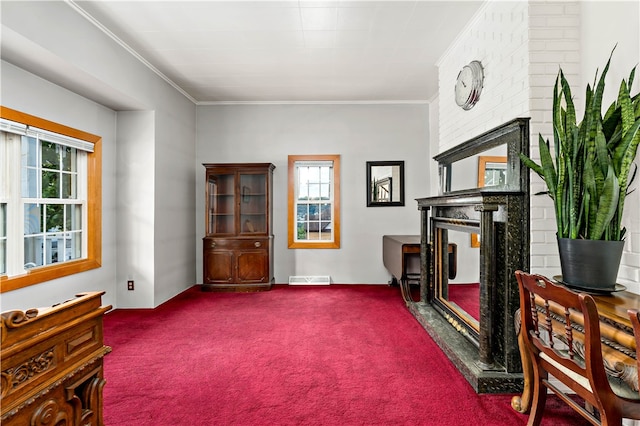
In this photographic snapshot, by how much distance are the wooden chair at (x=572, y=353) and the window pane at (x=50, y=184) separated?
4.05 meters

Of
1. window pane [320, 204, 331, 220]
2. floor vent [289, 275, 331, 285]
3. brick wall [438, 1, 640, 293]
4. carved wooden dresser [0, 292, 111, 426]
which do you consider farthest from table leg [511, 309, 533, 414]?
window pane [320, 204, 331, 220]

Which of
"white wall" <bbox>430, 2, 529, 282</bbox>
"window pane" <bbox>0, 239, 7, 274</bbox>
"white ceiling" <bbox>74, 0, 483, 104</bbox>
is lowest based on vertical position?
"window pane" <bbox>0, 239, 7, 274</bbox>

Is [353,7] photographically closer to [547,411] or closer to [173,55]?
[173,55]

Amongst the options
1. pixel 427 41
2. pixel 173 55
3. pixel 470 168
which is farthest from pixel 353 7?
pixel 173 55

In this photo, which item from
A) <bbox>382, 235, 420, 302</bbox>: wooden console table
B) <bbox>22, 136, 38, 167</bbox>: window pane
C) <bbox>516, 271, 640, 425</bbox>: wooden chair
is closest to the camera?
<bbox>516, 271, 640, 425</bbox>: wooden chair

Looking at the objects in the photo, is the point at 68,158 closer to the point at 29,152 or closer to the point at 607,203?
the point at 29,152

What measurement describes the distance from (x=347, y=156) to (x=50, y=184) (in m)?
3.73

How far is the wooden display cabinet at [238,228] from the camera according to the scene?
459cm

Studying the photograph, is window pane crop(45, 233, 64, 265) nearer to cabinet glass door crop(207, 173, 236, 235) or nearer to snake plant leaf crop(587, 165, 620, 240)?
cabinet glass door crop(207, 173, 236, 235)

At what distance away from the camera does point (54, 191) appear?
314 centimetres

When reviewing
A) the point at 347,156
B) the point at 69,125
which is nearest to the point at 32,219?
the point at 69,125

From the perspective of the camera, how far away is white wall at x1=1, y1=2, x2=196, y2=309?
8.07 ft

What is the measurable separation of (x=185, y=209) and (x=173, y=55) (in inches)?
83.4

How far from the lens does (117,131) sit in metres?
3.82
